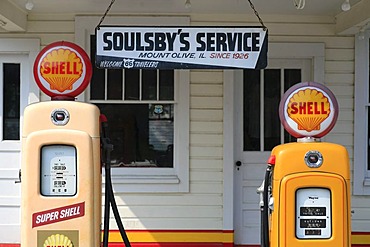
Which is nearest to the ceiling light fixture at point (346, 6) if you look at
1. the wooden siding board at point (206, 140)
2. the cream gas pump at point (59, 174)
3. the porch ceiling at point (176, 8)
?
the porch ceiling at point (176, 8)

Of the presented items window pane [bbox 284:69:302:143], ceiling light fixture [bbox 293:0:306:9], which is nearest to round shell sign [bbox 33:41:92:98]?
ceiling light fixture [bbox 293:0:306:9]

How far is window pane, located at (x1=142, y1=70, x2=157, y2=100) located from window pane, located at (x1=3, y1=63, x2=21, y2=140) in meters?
1.41

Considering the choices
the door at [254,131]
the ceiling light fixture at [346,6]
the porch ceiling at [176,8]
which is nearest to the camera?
the ceiling light fixture at [346,6]

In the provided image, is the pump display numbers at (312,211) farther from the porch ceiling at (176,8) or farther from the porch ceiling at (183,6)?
the porch ceiling at (183,6)

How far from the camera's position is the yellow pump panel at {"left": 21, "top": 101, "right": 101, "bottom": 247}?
3.89 meters

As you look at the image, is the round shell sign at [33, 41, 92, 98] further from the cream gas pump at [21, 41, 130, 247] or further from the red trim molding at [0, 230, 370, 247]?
the red trim molding at [0, 230, 370, 247]

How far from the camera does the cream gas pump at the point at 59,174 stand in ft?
12.8

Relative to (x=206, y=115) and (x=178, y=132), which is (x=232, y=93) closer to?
(x=206, y=115)

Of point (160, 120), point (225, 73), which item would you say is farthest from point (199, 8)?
point (160, 120)

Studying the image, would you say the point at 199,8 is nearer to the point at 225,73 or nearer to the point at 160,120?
the point at 225,73

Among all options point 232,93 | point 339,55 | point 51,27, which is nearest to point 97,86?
point 51,27

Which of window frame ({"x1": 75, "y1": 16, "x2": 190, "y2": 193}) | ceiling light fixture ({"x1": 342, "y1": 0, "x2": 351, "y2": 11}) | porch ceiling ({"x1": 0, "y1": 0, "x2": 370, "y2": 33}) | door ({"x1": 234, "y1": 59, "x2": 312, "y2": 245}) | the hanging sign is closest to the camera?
the hanging sign

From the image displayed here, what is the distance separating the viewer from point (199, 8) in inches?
226

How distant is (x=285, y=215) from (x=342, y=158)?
58 cm
